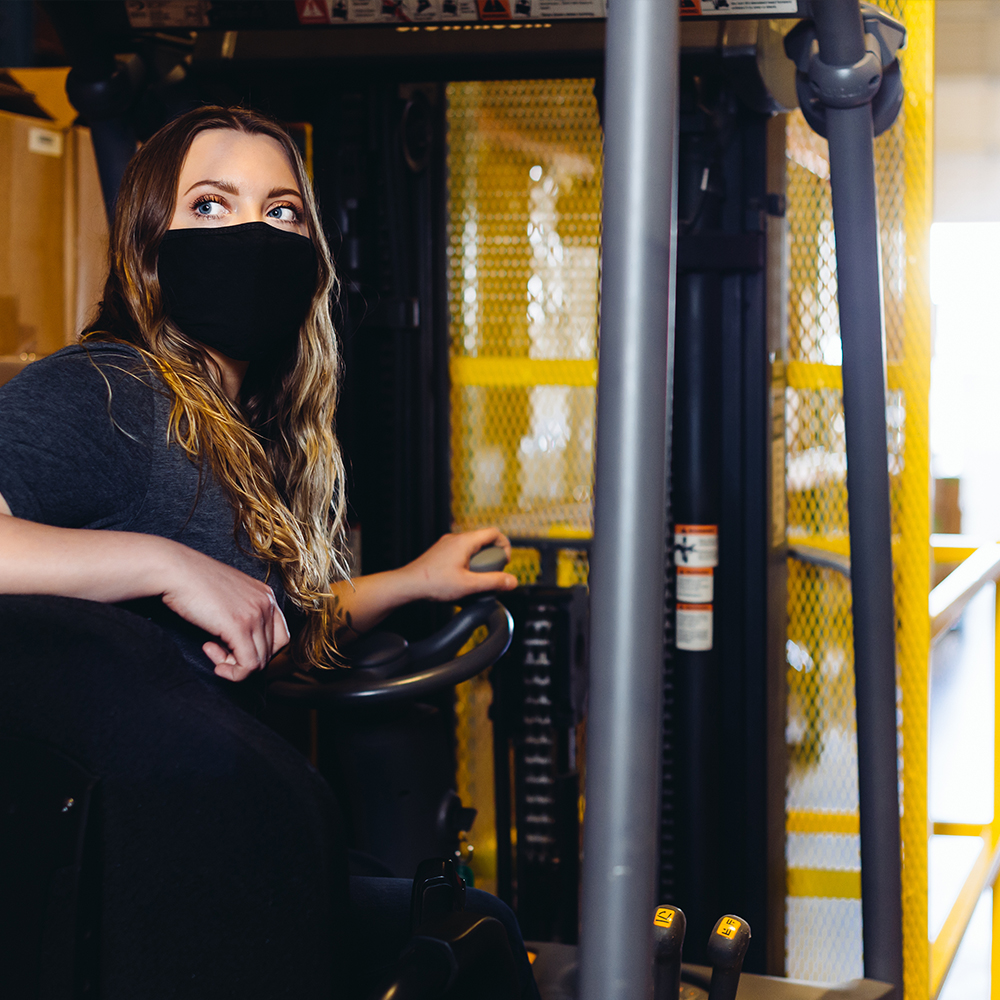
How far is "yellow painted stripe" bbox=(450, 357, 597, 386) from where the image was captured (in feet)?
7.75

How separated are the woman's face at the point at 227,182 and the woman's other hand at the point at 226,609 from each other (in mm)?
456

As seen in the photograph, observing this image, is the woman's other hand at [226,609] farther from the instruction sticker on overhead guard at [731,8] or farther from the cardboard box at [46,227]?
the cardboard box at [46,227]

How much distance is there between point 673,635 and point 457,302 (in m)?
0.92

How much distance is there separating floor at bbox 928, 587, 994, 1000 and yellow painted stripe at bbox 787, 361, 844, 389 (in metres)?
0.87

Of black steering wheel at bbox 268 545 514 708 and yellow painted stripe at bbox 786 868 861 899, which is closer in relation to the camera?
A: black steering wheel at bbox 268 545 514 708

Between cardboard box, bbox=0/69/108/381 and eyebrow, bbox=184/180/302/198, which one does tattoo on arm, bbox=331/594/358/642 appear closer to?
eyebrow, bbox=184/180/302/198

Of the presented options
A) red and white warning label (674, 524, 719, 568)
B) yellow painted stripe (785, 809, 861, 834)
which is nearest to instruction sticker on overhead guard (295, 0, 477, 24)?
red and white warning label (674, 524, 719, 568)

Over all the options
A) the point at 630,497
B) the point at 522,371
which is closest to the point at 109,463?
the point at 630,497

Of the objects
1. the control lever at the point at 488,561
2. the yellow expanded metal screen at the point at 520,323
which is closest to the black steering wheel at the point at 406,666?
Answer: the control lever at the point at 488,561

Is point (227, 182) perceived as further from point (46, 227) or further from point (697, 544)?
point (46, 227)

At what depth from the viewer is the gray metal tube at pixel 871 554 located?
5.19ft

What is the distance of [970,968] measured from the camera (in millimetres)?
2742

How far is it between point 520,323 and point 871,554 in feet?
3.55

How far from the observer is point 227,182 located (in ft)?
4.07
